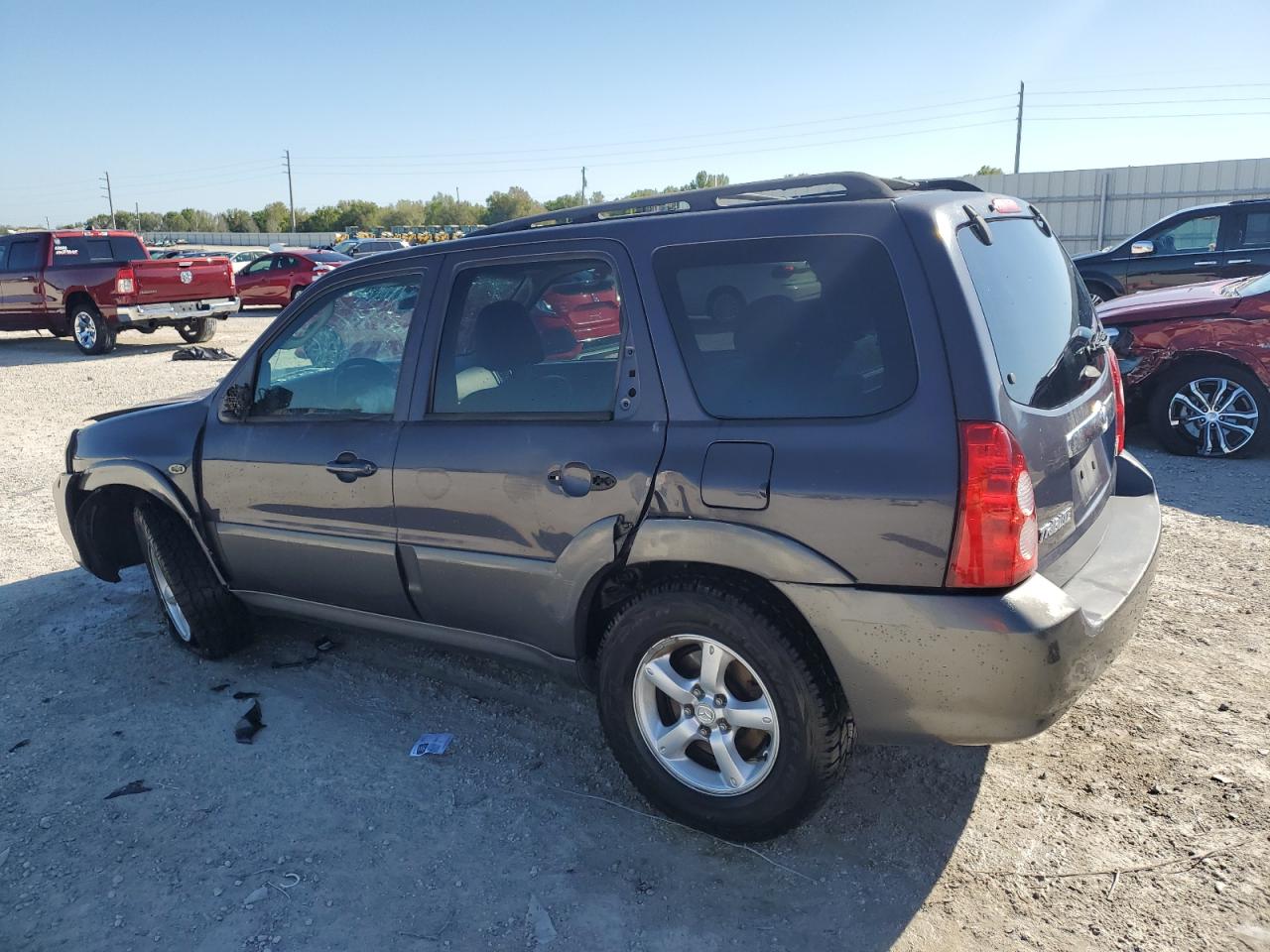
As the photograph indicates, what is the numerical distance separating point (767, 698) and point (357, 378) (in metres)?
2.01

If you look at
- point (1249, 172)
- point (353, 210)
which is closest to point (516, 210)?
point (353, 210)

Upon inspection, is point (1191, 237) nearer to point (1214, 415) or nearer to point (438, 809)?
point (1214, 415)

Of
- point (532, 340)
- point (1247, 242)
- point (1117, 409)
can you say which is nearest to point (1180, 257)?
point (1247, 242)

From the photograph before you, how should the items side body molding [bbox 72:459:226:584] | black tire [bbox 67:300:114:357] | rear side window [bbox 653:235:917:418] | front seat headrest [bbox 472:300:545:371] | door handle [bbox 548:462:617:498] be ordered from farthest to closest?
black tire [bbox 67:300:114:357] < side body molding [bbox 72:459:226:584] < front seat headrest [bbox 472:300:545:371] < door handle [bbox 548:462:617:498] < rear side window [bbox 653:235:917:418]

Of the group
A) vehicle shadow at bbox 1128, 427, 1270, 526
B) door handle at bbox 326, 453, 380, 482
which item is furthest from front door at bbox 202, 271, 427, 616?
vehicle shadow at bbox 1128, 427, 1270, 526

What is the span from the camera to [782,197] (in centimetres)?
309

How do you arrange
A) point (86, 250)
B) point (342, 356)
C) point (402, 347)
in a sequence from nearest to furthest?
point (402, 347) < point (342, 356) < point (86, 250)

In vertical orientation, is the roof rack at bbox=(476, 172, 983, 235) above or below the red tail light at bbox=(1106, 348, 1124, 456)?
above

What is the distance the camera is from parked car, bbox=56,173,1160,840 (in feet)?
8.13

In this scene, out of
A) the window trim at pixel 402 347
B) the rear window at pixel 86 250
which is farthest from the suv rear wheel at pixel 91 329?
the window trim at pixel 402 347

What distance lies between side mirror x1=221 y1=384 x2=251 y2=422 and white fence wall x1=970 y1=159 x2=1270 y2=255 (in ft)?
72.2

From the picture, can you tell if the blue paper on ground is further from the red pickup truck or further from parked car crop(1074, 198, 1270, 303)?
the red pickup truck

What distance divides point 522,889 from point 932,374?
1852 mm

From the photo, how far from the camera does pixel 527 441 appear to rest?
3127 mm
